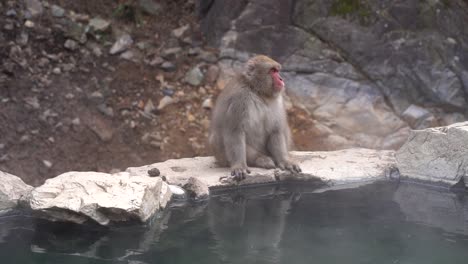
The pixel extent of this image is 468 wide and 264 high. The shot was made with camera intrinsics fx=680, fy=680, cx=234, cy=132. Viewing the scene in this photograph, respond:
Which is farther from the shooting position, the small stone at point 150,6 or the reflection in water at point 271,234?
the small stone at point 150,6

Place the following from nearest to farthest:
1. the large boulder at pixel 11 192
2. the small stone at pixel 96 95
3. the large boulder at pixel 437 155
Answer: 1. the large boulder at pixel 11 192
2. the large boulder at pixel 437 155
3. the small stone at pixel 96 95

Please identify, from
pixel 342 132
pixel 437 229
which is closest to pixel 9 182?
pixel 437 229

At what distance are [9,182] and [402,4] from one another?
5.13 metres

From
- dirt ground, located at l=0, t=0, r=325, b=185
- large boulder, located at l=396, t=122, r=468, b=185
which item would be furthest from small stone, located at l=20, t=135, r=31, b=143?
large boulder, located at l=396, t=122, r=468, b=185

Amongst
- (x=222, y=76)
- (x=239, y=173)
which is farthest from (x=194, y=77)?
(x=239, y=173)

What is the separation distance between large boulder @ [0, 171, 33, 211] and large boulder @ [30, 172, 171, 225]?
253mm

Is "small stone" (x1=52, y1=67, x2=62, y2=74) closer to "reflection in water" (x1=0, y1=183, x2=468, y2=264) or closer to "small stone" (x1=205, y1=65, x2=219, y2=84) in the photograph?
"small stone" (x1=205, y1=65, x2=219, y2=84)

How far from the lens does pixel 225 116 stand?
5.81 m

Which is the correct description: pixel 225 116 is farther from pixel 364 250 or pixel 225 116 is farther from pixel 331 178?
pixel 364 250

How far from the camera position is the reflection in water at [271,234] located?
4.04m

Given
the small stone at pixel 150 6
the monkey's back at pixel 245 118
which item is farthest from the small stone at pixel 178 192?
the small stone at pixel 150 6

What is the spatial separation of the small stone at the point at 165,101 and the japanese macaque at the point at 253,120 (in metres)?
2.12

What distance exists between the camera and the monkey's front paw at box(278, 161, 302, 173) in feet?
18.3

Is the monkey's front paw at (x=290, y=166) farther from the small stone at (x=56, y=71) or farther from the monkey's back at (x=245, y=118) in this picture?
the small stone at (x=56, y=71)
